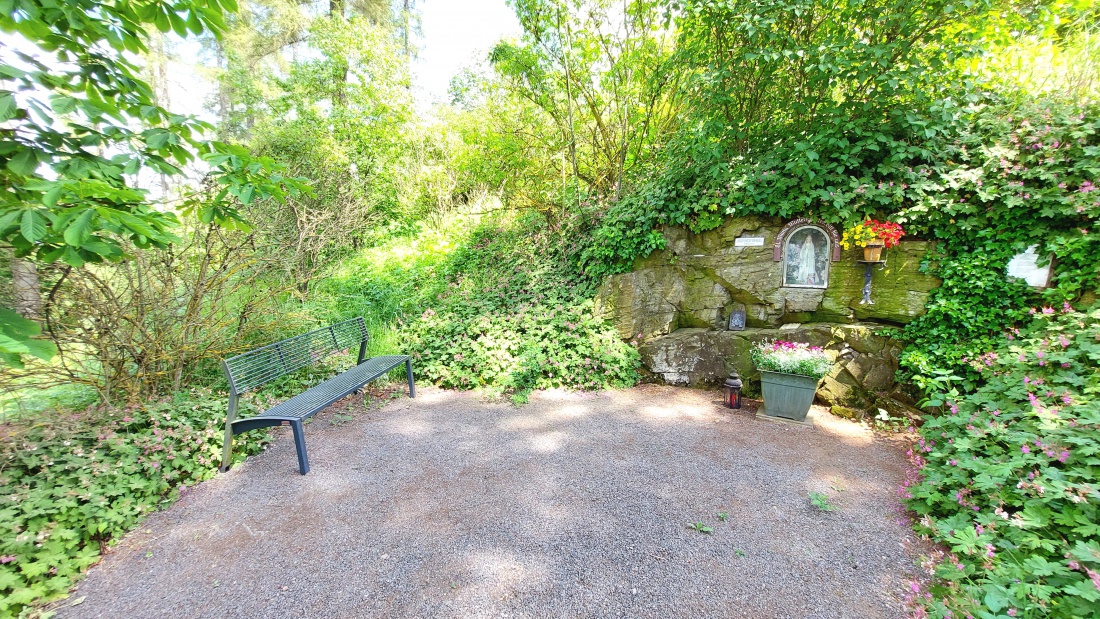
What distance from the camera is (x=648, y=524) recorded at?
2.53 m

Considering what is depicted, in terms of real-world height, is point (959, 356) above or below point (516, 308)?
below

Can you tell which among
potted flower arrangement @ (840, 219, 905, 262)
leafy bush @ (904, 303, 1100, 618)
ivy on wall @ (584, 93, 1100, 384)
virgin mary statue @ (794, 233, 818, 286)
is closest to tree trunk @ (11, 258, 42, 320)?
leafy bush @ (904, 303, 1100, 618)

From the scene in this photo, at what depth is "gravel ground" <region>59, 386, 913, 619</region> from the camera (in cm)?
200

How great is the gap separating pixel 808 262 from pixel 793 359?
133 centimetres

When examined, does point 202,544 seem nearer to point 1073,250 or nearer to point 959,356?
point 959,356

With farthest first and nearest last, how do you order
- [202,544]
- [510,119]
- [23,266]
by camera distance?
[510,119], [23,266], [202,544]

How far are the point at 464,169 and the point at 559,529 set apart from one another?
7.36 meters

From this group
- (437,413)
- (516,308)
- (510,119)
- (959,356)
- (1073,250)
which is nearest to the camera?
(1073,250)

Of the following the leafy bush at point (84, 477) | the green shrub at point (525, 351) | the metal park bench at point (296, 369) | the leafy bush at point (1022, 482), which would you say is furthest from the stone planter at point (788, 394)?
the leafy bush at point (84, 477)

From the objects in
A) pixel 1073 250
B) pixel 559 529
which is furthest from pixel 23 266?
pixel 1073 250

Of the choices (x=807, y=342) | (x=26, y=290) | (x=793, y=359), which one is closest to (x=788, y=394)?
(x=793, y=359)

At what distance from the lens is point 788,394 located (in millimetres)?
3994

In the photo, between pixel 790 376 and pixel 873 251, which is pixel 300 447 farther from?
pixel 873 251

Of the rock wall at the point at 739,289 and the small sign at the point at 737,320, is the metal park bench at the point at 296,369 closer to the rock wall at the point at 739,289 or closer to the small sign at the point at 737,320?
the rock wall at the point at 739,289
